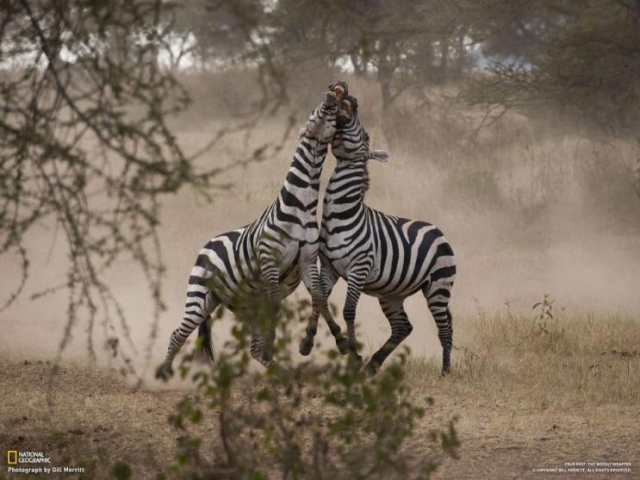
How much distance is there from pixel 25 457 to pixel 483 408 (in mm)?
3088

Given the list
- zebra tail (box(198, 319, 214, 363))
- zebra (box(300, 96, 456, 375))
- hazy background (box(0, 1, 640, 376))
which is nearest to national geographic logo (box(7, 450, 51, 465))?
zebra tail (box(198, 319, 214, 363))

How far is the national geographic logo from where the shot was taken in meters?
6.05

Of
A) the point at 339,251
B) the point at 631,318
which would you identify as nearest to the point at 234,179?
the point at 631,318

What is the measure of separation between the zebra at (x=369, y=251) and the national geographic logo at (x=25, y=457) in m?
2.32

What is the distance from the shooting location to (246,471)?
400 centimetres

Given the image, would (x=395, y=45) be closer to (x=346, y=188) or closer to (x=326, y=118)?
(x=346, y=188)

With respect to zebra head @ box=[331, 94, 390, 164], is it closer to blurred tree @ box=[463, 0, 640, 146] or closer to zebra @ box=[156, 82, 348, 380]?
zebra @ box=[156, 82, 348, 380]

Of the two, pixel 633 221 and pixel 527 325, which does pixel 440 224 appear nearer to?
pixel 633 221

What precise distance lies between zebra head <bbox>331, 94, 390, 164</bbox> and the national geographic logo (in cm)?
344

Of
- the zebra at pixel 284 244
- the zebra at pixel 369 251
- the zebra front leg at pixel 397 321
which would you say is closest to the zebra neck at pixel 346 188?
the zebra at pixel 369 251

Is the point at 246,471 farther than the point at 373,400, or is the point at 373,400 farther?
the point at 373,400

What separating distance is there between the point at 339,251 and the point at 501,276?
693 cm

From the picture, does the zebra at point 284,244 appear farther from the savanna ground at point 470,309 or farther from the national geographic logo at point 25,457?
the national geographic logo at point 25,457

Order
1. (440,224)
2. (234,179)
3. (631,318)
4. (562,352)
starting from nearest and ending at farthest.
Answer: (562,352), (631,318), (440,224), (234,179)
